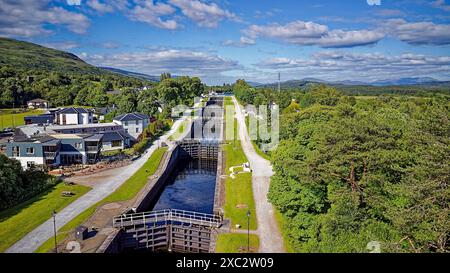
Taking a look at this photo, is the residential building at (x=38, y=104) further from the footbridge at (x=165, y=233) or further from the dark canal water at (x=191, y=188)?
the footbridge at (x=165, y=233)

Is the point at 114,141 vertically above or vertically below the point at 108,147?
above

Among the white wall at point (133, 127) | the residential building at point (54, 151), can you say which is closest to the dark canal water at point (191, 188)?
the residential building at point (54, 151)

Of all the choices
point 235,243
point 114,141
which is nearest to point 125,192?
point 235,243

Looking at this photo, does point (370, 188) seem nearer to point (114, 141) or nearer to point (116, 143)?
point (114, 141)

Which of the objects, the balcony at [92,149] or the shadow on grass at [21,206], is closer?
the shadow on grass at [21,206]

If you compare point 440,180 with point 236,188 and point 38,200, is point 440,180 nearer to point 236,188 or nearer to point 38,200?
point 236,188

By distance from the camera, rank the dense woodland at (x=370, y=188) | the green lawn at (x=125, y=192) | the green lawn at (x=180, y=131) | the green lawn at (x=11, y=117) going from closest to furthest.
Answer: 1. the dense woodland at (x=370, y=188)
2. the green lawn at (x=125, y=192)
3. the green lawn at (x=180, y=131)
4. the green lawn at (x=11, y=117)

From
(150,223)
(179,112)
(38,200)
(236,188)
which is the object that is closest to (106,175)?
(38,200)
